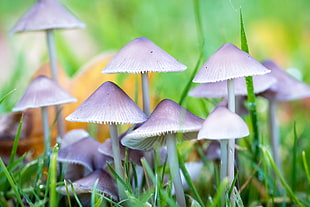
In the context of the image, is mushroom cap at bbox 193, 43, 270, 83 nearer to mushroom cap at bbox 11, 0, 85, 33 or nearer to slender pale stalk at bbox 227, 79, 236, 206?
slender pale stalk at bbox 227, 79, 236, 206

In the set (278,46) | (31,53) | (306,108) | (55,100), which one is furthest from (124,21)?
(55,100)

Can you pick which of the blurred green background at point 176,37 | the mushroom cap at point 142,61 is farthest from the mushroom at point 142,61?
the blurred green background at point 176,37

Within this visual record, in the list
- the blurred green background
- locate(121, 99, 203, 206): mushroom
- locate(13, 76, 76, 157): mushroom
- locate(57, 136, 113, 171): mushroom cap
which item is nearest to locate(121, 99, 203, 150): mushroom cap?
locate(121, 99, 203, 206): mushroom

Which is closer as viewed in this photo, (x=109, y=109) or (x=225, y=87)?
(x=109, y=109)

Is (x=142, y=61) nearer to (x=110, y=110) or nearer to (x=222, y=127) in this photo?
(x=110, y=110)

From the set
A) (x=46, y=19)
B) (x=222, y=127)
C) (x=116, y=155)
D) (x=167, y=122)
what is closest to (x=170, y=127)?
(x=167, y=122)

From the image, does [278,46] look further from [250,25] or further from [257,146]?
[257,146]

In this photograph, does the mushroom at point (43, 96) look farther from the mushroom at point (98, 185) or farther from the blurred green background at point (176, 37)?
the blurred green background at point (176, 37)
